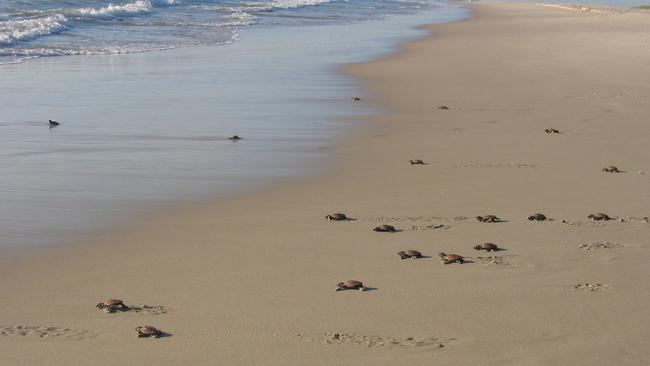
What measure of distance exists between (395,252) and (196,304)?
1.37 metres

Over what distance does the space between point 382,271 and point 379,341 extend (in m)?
1.07

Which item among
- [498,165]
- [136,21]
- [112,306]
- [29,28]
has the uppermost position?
[112,306]

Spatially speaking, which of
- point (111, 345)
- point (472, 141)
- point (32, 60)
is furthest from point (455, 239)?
point (32, 60)

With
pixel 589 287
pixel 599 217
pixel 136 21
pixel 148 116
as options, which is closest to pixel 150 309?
pixel 589 287

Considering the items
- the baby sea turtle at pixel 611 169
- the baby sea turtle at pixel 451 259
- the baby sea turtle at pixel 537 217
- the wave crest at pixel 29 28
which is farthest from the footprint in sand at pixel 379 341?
the wave crest at pixel 29 28

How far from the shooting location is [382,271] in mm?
5352

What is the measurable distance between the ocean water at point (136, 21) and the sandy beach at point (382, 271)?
11.5 metres

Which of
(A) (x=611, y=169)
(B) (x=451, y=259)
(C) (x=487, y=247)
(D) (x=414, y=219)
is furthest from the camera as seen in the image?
(A) (x=611, y=169)

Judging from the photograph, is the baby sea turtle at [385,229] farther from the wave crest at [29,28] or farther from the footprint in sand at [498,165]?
the wave crest at [29,28]

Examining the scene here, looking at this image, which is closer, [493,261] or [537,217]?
[493,261]

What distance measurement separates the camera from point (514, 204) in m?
6.99

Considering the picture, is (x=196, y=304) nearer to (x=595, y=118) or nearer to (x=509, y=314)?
(x=509, y=314)

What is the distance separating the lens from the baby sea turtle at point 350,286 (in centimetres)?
499

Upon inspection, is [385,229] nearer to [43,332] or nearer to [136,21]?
[43,332]
